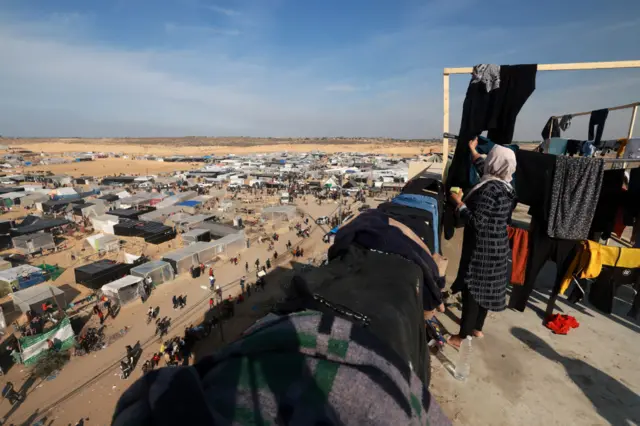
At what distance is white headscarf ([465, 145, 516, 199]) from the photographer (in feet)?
9.99

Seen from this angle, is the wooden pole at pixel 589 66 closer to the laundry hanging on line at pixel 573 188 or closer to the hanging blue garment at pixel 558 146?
the laundry hanging on line at pixel 573 188

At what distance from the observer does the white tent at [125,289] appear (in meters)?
16.9

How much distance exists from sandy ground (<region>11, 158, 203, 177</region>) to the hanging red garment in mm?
73084

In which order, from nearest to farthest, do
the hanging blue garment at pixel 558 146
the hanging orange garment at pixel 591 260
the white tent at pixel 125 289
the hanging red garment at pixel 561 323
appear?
the hanging red garment at pixel 561 323
the hanging orange garment at pixel 591 260
the hanging blue garment at pixel 558 146
the white tent at pixel 125 289

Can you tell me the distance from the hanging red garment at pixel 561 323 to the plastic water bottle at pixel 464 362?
1.54m

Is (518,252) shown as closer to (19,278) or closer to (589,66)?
(589,66)

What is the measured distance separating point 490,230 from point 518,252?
196 cm

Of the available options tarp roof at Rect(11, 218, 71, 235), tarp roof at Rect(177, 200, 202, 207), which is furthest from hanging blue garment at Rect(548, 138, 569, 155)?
tarp roof at Rect(11, 218, 71, 235)

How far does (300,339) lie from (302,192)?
148 feet

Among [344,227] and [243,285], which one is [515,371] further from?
[243,285]

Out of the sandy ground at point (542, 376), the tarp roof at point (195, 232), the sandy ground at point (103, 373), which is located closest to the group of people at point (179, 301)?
the sandy ground at point (103, 373)

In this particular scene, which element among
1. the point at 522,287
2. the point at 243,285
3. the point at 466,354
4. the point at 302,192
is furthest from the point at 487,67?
the point at 302,192

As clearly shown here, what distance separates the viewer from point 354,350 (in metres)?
0.98

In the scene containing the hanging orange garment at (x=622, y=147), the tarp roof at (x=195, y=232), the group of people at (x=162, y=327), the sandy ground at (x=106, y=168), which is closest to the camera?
the hanging orange garment at (x=622, y=147)
